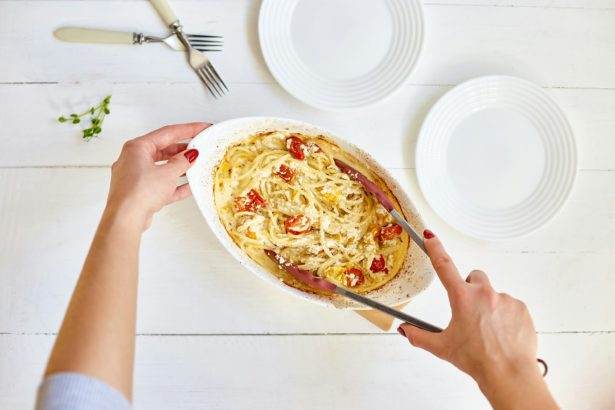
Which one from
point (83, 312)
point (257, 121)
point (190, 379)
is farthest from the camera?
point (190, 379)

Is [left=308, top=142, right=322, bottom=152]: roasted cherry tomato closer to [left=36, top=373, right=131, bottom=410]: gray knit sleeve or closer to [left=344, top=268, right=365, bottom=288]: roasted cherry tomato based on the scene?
[left=344, top=268, right=365, bottom=288]: roasted cherry tomato

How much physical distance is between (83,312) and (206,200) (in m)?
0.53

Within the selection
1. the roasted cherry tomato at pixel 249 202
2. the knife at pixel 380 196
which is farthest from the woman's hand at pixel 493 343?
the roasted cherry tomato at pixel 249 202

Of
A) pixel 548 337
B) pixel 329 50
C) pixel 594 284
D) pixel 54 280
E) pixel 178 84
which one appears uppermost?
pixel 329 50

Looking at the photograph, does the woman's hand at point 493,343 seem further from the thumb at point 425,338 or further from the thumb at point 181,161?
the thumb at point 181,161

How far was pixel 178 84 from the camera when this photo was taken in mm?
1809

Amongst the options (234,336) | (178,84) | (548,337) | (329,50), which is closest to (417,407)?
(548,337)

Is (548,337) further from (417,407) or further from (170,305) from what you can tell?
(170,305)

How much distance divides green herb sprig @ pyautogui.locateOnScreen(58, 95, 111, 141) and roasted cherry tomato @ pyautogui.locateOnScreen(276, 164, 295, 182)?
1.98 ft

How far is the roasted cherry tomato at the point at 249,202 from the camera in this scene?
162 centimetres

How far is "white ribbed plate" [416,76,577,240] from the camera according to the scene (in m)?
1.76

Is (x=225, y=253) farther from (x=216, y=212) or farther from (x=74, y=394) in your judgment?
(x=74, y=394)

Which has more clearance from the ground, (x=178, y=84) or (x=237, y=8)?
(x=237, y=8)

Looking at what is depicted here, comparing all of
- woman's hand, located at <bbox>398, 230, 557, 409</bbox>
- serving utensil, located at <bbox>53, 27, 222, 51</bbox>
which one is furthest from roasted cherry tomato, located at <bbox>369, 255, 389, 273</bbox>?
serving utensil, located at <bbox>53, 27, 222, 51</bbox>
